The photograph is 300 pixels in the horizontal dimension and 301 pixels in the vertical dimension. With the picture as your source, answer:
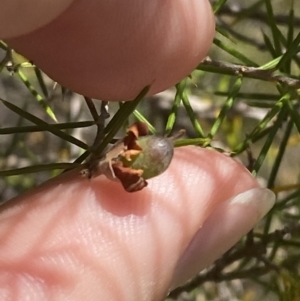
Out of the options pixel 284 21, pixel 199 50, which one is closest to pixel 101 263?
pixel 199 50

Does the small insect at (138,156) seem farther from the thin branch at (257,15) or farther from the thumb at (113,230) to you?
the thin branch at (257,15)

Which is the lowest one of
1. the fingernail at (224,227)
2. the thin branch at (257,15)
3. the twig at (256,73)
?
the fingernail at (224,227)

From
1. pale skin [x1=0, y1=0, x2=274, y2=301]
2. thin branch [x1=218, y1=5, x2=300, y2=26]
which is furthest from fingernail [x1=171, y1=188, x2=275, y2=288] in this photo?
thin branch [x1=218, y1=5, x2=300, y2=26]

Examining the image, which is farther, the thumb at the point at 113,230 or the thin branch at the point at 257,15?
the thin branch at the point at 257,15

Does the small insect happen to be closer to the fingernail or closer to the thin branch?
the fingernail

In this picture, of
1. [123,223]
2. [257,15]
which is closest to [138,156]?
[123,223]

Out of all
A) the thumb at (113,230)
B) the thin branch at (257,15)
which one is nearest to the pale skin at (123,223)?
the thumb at (113,230)

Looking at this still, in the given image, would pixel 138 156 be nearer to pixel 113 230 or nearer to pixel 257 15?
pixel 113 230

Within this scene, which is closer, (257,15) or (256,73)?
(256,73)
